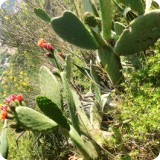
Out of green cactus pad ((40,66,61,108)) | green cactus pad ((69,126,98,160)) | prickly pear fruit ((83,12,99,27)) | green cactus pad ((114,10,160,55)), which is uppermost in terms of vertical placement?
prickly pear fruit ((83,12,99,27))

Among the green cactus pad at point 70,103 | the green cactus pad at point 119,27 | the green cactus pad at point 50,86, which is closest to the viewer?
the green cactus pad at point 70,103

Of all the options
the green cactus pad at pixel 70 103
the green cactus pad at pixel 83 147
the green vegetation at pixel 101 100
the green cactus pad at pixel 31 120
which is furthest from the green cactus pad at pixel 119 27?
the green cactus pad at pixel 31 120

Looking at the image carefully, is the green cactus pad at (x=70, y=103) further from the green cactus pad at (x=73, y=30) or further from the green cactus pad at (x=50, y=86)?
the green cactus pad at (x=73, y=30)

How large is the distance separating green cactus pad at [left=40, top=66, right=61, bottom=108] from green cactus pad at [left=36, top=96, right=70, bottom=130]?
23 cm

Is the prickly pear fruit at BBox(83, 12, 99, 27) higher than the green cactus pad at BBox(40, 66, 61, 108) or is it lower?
higher

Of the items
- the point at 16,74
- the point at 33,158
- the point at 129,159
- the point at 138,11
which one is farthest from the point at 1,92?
the point at 129,159

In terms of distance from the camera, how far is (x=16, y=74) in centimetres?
636

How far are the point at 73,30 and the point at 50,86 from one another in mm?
626

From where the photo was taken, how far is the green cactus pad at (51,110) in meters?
2.33

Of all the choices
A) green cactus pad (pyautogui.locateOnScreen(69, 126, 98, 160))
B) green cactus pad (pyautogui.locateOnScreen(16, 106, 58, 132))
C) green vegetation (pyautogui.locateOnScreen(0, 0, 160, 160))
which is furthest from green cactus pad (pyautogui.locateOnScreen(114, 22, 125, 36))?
green cactus pad (pyautogui.locateOnScreen(16, 106, 58, 132))

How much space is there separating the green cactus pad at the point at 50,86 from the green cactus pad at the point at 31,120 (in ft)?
0.91

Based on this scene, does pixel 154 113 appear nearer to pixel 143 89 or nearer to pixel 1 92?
pixel 143 89

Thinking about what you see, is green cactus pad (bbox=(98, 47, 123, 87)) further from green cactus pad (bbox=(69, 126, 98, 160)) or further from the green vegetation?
green cactus pad (bbox=(69, 126, 98, 160))

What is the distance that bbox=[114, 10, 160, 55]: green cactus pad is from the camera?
281 cm
